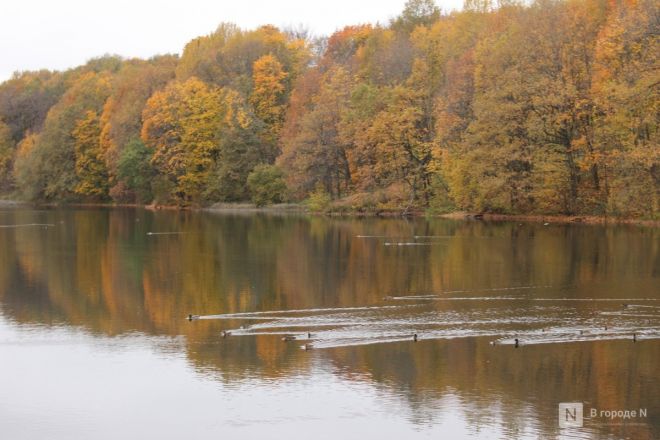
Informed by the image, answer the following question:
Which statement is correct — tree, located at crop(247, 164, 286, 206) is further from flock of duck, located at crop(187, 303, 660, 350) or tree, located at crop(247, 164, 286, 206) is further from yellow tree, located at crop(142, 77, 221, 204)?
flock of duck, located at crop(187, 303, 660, 350)

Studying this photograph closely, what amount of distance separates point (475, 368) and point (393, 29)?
83955mm

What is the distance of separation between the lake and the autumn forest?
22.8m

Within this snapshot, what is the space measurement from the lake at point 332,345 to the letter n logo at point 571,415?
14 centimetres

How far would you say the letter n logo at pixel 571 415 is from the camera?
14156 mm

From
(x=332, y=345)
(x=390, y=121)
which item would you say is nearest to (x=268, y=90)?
(x=390, y=121)

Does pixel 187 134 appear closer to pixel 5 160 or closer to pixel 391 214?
pixel 391 214

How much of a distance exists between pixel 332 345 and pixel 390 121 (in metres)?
57.8

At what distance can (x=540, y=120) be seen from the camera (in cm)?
6109

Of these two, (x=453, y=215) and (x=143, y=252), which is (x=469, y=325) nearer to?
(x=143, y=252)

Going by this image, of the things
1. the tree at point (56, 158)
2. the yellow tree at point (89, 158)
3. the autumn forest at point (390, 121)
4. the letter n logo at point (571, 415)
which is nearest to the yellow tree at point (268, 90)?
the autumn forest at point (390, 121)

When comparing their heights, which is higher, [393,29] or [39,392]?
[393,29]

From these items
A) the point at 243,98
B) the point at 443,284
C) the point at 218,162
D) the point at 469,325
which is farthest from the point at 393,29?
the point at 469,325

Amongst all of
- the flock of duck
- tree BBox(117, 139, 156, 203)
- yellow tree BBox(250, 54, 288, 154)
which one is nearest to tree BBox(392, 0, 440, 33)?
yellow tree BBox(250, 54, 288, 154)

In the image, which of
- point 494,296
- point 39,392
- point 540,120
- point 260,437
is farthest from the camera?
point 540,120
